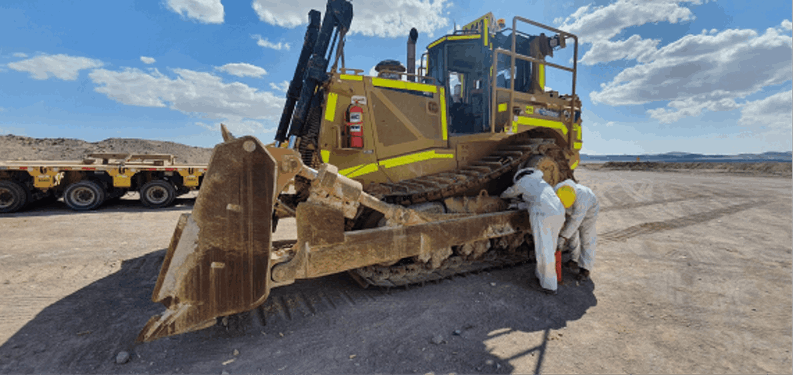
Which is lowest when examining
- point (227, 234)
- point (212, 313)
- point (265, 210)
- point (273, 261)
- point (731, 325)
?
point (731, 325)

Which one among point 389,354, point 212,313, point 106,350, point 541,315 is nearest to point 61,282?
point 106,350

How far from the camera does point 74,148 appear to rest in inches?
1185

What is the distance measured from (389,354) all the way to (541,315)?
166 cm

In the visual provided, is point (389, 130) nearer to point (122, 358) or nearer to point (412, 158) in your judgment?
point (412, 158)

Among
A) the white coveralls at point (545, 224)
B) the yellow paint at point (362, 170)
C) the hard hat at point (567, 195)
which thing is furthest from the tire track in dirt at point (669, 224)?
the yellow paint at point (362, 170)

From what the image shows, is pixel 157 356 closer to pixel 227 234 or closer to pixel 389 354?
pixel 227 234

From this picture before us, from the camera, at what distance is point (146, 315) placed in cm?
333

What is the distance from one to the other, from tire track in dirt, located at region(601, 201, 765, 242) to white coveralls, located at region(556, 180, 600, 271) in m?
2.62

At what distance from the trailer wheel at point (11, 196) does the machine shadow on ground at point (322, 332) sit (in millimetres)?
7989

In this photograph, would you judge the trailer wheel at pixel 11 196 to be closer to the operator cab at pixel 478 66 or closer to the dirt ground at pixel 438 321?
the dirt ground at pixel 438 321

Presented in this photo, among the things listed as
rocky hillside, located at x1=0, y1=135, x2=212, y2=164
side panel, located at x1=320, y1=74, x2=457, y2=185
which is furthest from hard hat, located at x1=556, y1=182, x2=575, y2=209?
rocky hillside, located at x1=0, y1=135, x2=212, y2=164

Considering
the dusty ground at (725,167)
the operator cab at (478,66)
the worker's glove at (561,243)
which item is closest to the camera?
the worker's glove at (561,243)

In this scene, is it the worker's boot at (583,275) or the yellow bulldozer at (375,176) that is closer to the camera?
the yellow bulldozer at (375,176)

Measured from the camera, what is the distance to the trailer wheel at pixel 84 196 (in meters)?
9.48
